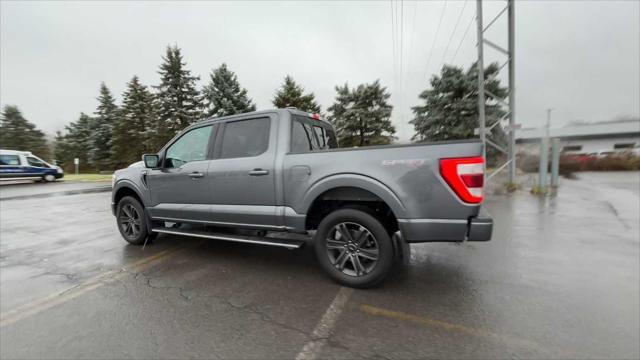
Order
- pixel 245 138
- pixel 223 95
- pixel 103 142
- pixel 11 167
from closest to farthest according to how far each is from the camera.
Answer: pixel 245 138 → pixel 11 167 → pixel 223 95 → pixel 103 142

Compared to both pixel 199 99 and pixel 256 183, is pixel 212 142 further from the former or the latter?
pixel 199 99

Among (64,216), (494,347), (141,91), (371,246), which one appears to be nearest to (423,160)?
(371,246)

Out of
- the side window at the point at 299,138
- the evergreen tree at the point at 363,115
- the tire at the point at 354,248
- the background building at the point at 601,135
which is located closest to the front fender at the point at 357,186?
the tire at the point at 354,248

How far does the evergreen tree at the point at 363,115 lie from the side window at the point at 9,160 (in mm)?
23464

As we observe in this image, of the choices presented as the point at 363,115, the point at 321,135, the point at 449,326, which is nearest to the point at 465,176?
the point at 449,326

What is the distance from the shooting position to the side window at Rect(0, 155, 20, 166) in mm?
18281

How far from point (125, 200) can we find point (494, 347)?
17.9 ft

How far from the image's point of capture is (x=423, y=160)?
9.05 ft

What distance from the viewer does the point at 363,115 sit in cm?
2733

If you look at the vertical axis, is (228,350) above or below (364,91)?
below

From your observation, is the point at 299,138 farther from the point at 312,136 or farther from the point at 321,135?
the point at 321,135

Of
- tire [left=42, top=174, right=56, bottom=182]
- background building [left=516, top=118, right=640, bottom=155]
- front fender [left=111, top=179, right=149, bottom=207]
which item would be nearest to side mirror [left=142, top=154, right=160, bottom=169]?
front fender [left=111, top=179, right=149, bottom=207]

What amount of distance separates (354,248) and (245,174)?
163 centimetres

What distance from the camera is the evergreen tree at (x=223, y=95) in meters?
27.1
